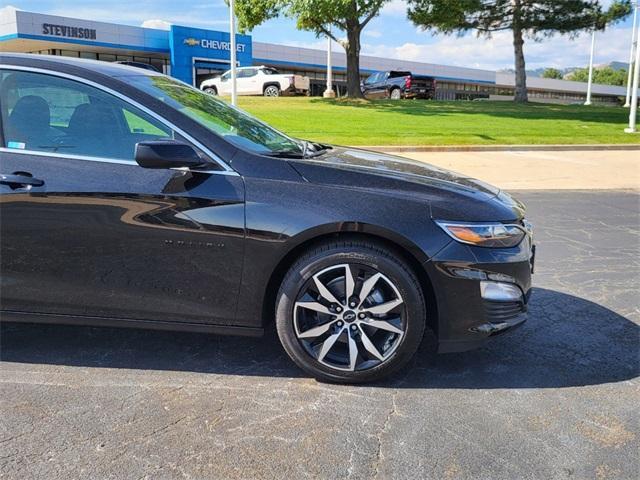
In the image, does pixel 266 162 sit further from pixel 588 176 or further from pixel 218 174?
pixel 588 176

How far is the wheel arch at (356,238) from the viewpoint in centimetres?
313

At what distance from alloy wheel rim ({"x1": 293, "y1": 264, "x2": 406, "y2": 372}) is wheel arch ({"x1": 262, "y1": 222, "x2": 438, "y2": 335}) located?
0.17 metres

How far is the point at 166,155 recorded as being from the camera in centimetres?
304

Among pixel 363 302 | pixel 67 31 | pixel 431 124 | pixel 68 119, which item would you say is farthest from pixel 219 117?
pixel 67 31

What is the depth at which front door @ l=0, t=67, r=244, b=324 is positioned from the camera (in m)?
3.18

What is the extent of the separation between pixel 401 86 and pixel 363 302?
31955mm

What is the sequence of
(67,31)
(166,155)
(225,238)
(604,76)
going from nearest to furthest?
(166,155)
(225,238)
(67,31)
(604,76)

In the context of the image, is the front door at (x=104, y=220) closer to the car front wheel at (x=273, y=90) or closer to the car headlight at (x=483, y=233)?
the car headlight at (x=483, y=233)

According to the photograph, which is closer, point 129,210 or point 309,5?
point 129,210

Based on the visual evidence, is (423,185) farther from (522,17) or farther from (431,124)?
(522,17)

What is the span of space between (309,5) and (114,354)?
65.9 ft

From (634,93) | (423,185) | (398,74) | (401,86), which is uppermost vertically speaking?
(398,74)

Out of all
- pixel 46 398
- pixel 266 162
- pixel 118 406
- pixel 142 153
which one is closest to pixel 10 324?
pixel 46 398

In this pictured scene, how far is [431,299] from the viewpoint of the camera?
128 inches
